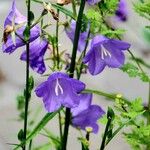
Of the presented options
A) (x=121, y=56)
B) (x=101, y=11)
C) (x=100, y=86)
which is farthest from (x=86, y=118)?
(x=100, y=86)

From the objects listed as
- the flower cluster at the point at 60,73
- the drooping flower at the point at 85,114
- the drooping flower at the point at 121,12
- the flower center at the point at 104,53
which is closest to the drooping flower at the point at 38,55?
the flower cluster at the point at 60,73

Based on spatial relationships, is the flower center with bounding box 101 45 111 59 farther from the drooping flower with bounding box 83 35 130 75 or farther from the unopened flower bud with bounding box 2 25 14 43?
the unopened flower bud with bounding box 2 25 14 43

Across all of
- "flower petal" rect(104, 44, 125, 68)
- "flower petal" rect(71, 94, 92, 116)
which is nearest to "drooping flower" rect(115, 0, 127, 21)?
"flower petal" rect(71, 94, 92, 116)

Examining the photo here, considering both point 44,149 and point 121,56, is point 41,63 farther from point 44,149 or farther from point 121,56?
point 44,149

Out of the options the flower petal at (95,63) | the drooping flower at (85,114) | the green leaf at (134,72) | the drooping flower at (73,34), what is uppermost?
the drooping flower at (73,34)

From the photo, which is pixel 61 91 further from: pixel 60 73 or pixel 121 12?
pixel 121 12

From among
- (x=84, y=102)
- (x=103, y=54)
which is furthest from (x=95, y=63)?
(x=84, y=102)

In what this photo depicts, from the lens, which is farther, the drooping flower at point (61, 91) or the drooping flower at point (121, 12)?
the drooping flower at point (121, 12)

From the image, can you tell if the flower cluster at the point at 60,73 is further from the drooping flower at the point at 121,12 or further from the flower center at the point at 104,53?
the drooping flower at the point at 121,12
